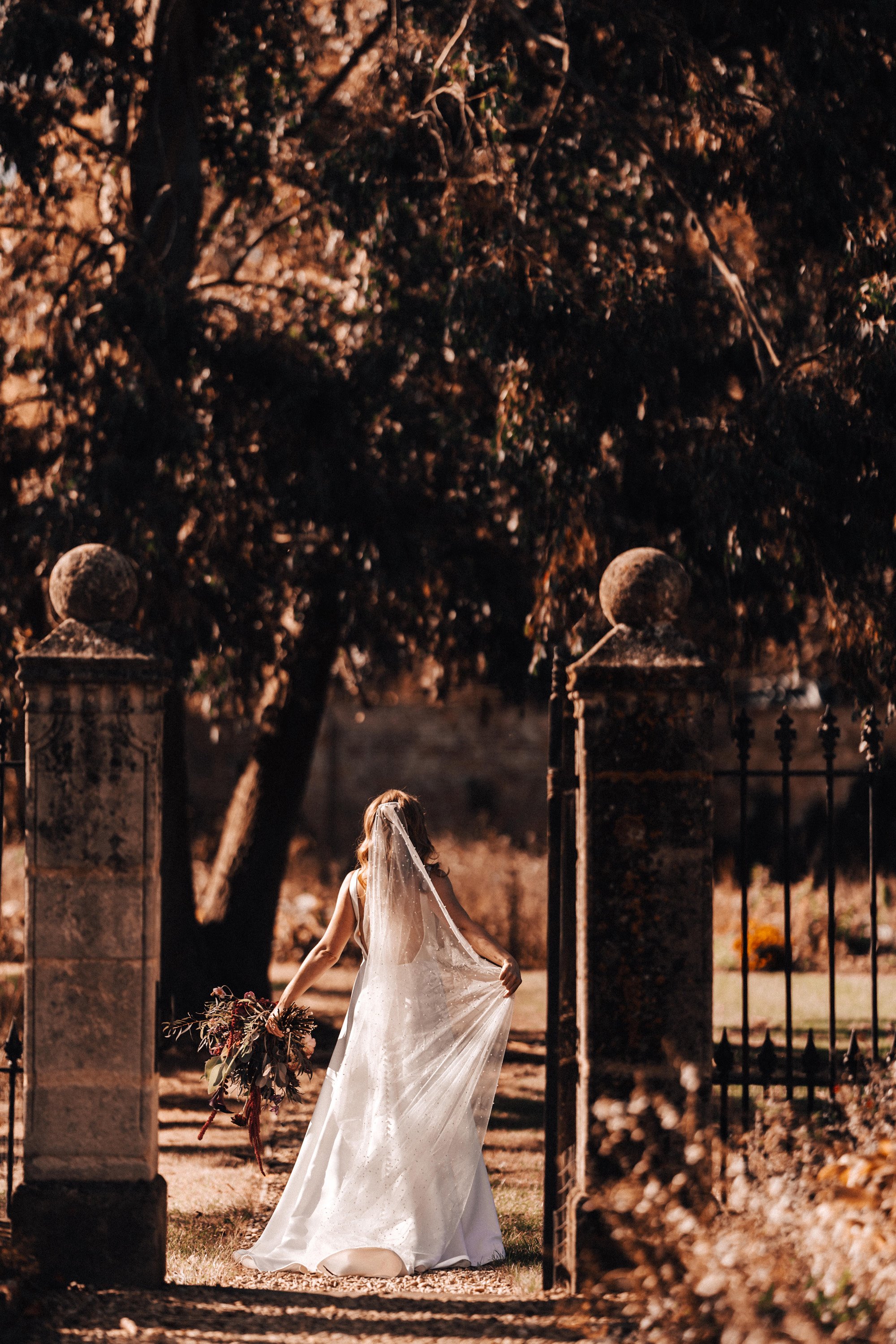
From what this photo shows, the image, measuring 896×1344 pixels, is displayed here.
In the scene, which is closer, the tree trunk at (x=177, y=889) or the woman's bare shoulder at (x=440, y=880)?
the woman's bare shoulder at (x=440, y=880)

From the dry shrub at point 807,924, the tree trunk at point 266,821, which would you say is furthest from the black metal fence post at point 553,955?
the dry shrub at point 807,924

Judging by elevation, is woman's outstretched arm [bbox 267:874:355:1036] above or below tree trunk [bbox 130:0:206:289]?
below

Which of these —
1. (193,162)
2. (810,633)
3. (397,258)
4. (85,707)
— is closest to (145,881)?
(85,707)

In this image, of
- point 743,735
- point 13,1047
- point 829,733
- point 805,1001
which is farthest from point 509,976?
point 805,1001

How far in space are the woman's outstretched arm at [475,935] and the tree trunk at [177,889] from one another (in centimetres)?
440

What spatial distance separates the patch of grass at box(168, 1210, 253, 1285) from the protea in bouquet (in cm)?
39

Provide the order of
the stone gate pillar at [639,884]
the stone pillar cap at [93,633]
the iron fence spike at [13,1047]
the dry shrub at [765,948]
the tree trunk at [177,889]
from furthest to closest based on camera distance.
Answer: the dry shrub at [765,948]
the tree trunk at [177,889]
the iron fence spike at [13,1047]
the stone pillar cap at [93,633]
the stone gate pillar at [639,884]

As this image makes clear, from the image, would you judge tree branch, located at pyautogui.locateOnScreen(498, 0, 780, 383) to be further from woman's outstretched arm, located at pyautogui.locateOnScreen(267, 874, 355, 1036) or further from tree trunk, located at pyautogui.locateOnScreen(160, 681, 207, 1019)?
tree trunk, located at pyautogui.locateOnScreen(160, 681, 207, 1019)

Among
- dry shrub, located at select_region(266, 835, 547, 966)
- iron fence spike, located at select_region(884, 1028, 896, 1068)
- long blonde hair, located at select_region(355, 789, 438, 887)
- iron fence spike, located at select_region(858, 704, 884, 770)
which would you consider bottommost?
dry shrub, located at select_region(266, 835, 547, 966)

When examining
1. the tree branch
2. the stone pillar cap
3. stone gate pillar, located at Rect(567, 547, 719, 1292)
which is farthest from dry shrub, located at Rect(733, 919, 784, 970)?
the stone pillar cap

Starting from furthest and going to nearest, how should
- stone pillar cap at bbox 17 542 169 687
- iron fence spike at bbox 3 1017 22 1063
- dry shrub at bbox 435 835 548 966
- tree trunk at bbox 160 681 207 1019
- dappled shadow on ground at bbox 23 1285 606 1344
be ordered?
dry shrub at bbox 435 835 548 966
tree trunk at bbox 160 681 207 1019
iron fence spike at bbox 3 1017 22 1063
stone pillar cap at bbox 17 542 169 687
dappled shadow on ground at bbox 23 1285 606 1344

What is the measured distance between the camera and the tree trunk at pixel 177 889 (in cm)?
880

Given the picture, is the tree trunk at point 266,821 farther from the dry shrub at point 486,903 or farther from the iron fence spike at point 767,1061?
the iron fence spike at point 767,1061

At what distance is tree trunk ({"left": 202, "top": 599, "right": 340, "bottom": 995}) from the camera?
938cm
